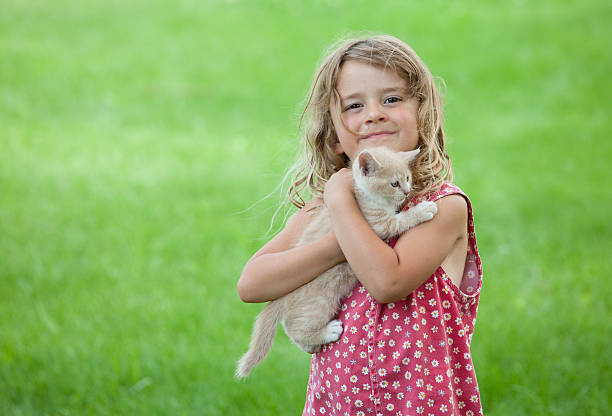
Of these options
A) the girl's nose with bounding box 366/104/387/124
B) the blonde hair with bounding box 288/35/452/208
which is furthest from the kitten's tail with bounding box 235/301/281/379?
the girl's nose with bounding box 366/104/387/124

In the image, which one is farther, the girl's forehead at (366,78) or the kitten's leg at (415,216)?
the girl's forehead at (366,78)

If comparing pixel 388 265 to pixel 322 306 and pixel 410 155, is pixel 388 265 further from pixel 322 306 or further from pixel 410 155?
pixel 410 155

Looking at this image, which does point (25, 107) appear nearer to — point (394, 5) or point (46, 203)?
point (46, 203)

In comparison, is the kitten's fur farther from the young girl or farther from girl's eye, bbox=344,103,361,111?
girl's eye, bbox=344,103,361,111

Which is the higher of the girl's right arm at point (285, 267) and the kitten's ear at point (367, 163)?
the kitten's ear at point (367, 163)

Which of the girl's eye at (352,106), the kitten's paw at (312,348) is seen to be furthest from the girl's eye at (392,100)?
the kitten's paw at (312,348)

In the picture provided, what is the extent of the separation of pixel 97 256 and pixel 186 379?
2.25m

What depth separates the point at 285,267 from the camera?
8.67ft

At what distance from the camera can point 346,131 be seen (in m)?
2.84

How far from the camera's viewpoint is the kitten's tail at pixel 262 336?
287 centimetres

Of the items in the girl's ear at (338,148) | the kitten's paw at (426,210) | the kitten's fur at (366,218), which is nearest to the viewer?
the kitten's paw at (426,210)

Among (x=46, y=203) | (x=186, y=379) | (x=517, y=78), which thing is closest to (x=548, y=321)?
(x=186, y=379)

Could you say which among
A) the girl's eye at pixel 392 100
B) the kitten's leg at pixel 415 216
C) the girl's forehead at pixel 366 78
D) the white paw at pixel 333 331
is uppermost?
the girl's forehead at pixel 366 78

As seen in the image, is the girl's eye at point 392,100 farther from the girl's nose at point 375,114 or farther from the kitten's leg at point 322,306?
the kitten's leg at point 322,306
